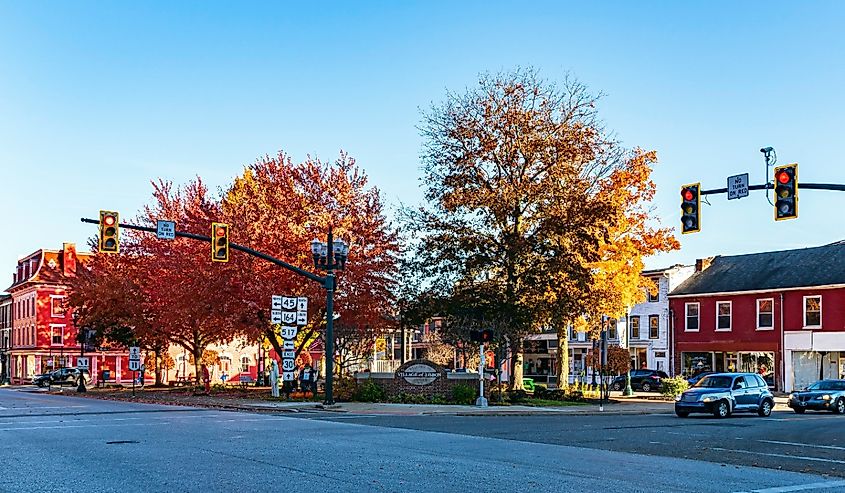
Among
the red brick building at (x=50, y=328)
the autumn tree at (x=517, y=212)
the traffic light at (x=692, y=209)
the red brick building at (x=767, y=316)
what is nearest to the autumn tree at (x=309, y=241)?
the autumn tree at (x=517, y=212)

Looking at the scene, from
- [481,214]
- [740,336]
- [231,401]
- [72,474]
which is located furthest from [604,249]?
[72,474]

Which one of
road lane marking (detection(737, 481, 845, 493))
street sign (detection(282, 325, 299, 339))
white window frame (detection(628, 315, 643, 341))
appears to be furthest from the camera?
white window frame (detection(628, 315, 643, 341))

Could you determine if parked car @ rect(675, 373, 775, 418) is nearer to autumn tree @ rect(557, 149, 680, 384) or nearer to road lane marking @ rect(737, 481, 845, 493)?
autumn tree @ rect(557, 149, 680, 384)

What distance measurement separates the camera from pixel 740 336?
59594mm

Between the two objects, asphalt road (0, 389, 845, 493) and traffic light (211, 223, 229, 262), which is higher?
traffic light (211, 223, 229, 262)

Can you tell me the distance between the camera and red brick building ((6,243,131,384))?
9162 cm

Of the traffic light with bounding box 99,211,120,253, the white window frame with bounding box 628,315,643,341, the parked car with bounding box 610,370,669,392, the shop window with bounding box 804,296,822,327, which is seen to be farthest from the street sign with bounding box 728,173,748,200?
the white window frame with bounding box 628,315,643,341

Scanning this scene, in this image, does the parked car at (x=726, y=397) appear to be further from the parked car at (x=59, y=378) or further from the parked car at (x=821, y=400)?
the parked car at (x=59, y=378)

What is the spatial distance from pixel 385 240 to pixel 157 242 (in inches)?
548

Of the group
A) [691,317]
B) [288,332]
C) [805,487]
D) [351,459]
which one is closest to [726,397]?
[288,332]

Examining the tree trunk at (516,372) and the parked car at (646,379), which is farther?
the parked car at (646,379)

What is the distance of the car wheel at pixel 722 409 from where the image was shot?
31.5 m

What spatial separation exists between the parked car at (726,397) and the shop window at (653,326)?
33.8 m

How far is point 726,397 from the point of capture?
104 ft
